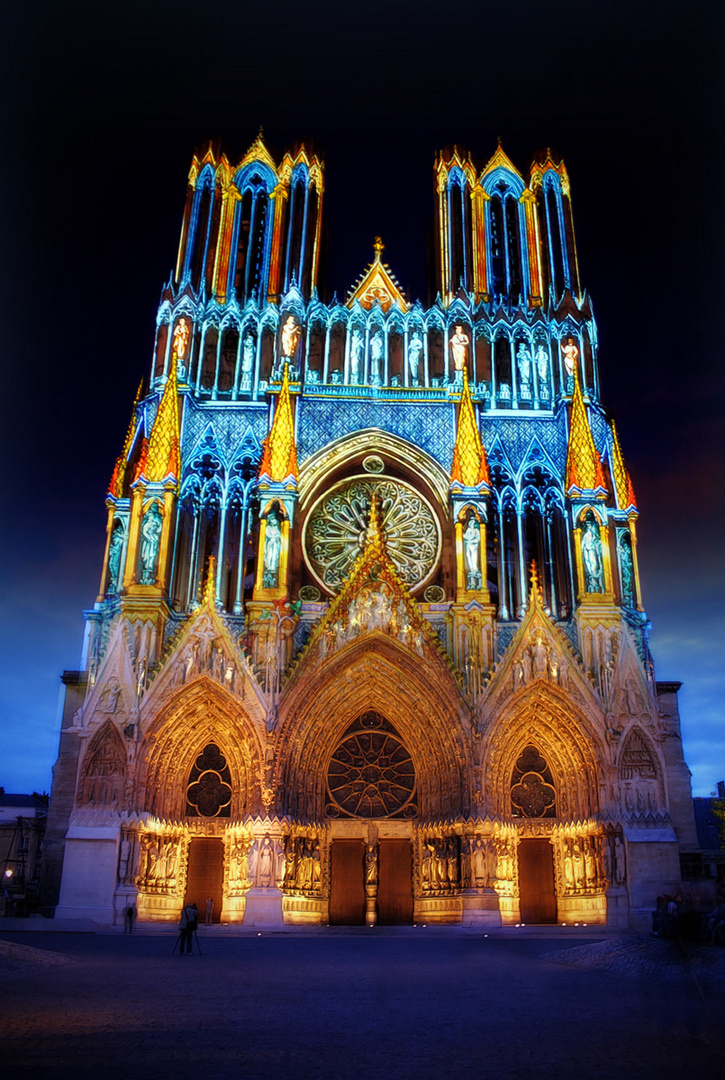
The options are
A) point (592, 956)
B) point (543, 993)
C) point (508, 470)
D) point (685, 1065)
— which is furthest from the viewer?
point (508, 470)

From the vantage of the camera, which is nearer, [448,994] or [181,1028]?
[181,1028]

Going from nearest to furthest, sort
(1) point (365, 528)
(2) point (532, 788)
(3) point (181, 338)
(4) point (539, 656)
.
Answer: (4) point (539, 656), (2) point (532, 788), (1) point (365, 528), (3) point (181, 338)

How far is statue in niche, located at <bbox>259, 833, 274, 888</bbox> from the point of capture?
24.0 m

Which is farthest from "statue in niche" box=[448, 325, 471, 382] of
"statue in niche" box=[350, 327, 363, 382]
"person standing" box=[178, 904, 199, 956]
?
"person standing" box=[178, 904, 199, 956]

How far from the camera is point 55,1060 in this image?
654cm

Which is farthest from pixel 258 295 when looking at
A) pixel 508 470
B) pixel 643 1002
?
pixel 643 1002

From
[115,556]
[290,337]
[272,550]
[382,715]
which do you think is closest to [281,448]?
[272,550]

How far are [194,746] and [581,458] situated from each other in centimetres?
1584

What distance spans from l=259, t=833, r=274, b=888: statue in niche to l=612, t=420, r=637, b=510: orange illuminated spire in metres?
16.4

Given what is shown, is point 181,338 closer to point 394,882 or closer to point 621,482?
point 621,482

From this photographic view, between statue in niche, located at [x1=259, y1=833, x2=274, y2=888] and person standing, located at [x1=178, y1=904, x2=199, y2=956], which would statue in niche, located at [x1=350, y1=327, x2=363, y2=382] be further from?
person standing, located at [x1=178, y1=904, x2=199, y2=956]

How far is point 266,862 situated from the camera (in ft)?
79.3

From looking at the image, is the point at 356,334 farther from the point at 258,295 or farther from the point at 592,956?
the point at 592,956

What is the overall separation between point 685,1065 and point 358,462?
26.7 m
